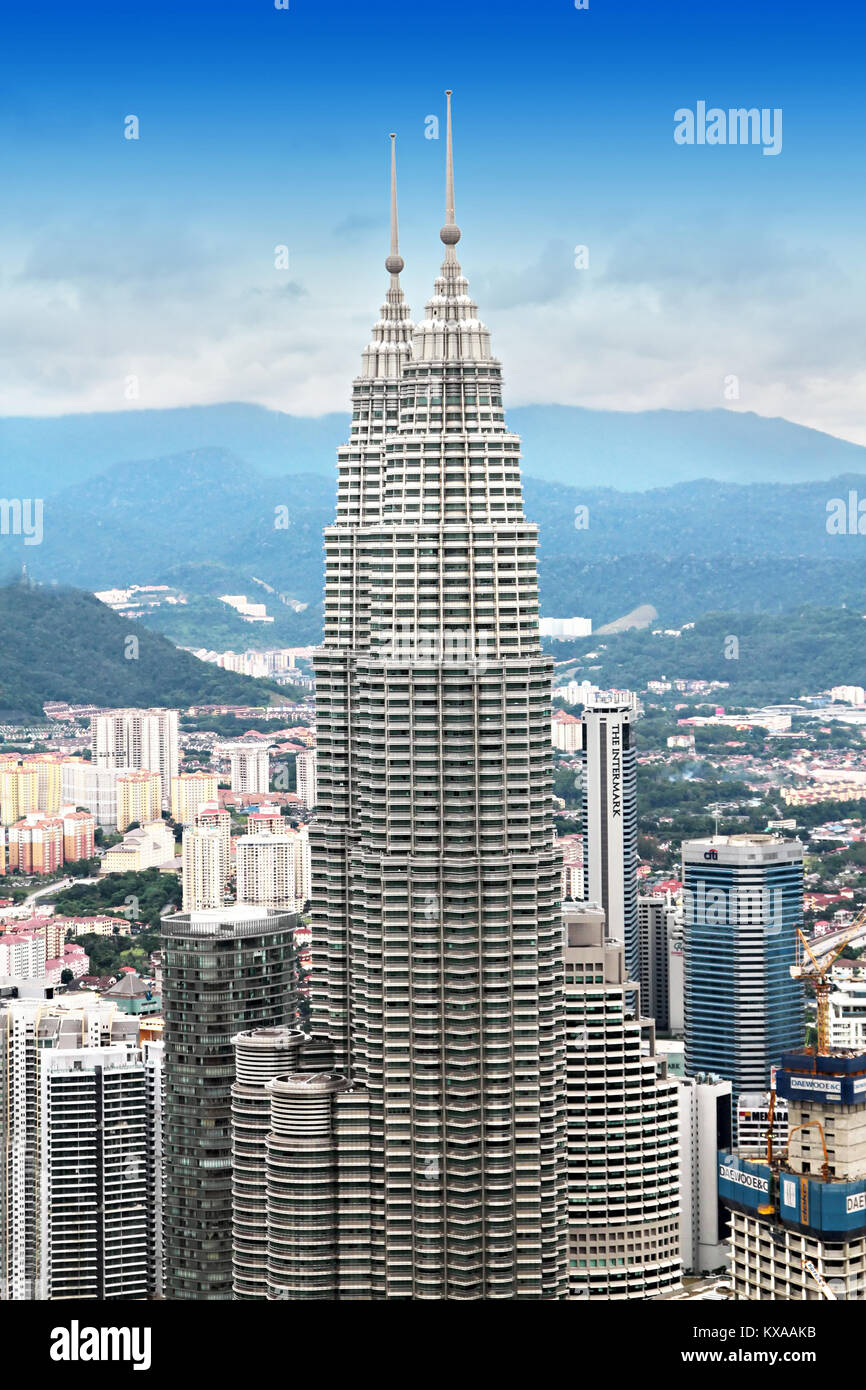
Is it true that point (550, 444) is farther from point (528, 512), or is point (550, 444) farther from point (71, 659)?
point (71, 659)

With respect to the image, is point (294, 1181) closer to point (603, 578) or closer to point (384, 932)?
point (384, 932)

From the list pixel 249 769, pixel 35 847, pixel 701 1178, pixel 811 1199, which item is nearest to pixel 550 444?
pixel 249 769

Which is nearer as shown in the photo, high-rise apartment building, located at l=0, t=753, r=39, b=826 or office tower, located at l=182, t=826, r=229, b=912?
office tower, located at l=182, t=826, r=229, b=912

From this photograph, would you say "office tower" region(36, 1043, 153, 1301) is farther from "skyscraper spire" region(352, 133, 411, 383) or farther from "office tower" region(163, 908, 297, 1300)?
"skyscraper spire" region(352, 133, 411, 383)

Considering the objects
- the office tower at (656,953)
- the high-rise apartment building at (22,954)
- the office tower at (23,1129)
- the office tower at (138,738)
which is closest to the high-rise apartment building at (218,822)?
the office tower at (138,738)

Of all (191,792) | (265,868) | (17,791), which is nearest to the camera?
(265,868)

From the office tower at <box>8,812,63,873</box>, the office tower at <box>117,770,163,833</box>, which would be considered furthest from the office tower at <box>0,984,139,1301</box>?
the office tower at <box>117,770,163,833</box>
